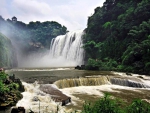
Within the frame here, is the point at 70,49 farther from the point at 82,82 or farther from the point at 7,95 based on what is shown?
the point at 7,95

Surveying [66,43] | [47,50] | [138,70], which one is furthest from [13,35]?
[138,70]

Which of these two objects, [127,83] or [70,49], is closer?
[127,83]

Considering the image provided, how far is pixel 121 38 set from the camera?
30.8 metres

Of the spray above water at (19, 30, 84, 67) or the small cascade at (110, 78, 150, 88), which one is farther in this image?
the spray above water at (19, 30, 84, 67)

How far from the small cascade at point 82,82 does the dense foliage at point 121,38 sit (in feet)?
24.6

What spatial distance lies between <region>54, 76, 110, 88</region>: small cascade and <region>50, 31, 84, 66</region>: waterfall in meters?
20.7

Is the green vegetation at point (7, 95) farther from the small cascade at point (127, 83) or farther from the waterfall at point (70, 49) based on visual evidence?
the waterfall at point (70, 49)

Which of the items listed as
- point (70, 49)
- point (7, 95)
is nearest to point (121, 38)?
point (70, 49)

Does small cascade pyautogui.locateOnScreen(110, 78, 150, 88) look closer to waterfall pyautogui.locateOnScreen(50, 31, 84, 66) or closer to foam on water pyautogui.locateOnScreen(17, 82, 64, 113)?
foam on water pyautogui.locateOnScreen(17, 82, 64, 113)

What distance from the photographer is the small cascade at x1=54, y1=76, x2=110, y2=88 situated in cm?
1573

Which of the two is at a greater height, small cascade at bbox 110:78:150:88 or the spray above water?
the spray above water

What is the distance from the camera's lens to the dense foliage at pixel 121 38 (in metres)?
23.8

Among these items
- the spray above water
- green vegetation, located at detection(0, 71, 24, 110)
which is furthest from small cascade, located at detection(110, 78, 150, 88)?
the spray above water

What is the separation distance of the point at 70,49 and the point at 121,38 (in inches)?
575
